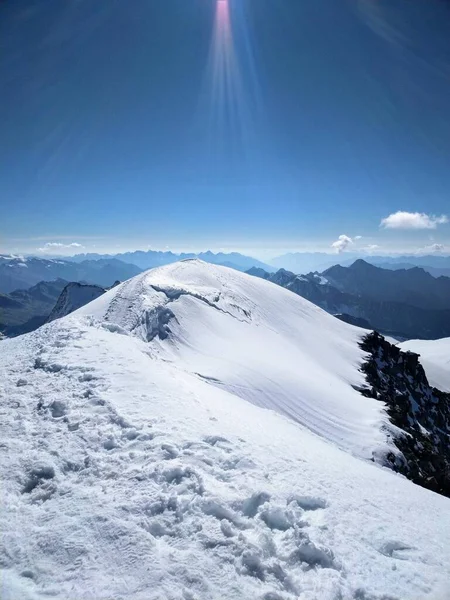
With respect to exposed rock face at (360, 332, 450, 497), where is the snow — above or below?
above

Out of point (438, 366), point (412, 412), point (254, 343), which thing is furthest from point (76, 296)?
point (438, 366)

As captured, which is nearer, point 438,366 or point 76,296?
point 76,296

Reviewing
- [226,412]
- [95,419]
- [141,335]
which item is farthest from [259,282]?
[95,419]

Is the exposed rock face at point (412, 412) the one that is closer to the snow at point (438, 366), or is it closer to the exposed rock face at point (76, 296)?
the snow at point (438, 366)

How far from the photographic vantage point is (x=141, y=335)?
3300 cm

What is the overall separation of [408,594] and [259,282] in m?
65.7

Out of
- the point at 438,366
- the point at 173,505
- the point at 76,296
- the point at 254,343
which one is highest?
the point at 438,366

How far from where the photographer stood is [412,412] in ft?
176

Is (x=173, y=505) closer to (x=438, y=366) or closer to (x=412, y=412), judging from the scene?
(x=412, y=412)

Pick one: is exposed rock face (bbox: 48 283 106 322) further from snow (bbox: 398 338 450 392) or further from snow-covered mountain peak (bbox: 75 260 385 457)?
snow (bbox: 398 338 450 392)

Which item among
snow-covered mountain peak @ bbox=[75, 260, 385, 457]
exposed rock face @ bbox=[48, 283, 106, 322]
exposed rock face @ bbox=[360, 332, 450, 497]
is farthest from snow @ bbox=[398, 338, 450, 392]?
exposed rock face @ bbox=[48, 283, 106, 322]

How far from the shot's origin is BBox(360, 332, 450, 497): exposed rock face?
28.0 metres

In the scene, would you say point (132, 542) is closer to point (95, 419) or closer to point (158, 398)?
point (95, 419)

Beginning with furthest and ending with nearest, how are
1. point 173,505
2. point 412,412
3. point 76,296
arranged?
point 76,296
point 412,412
point 173,505
